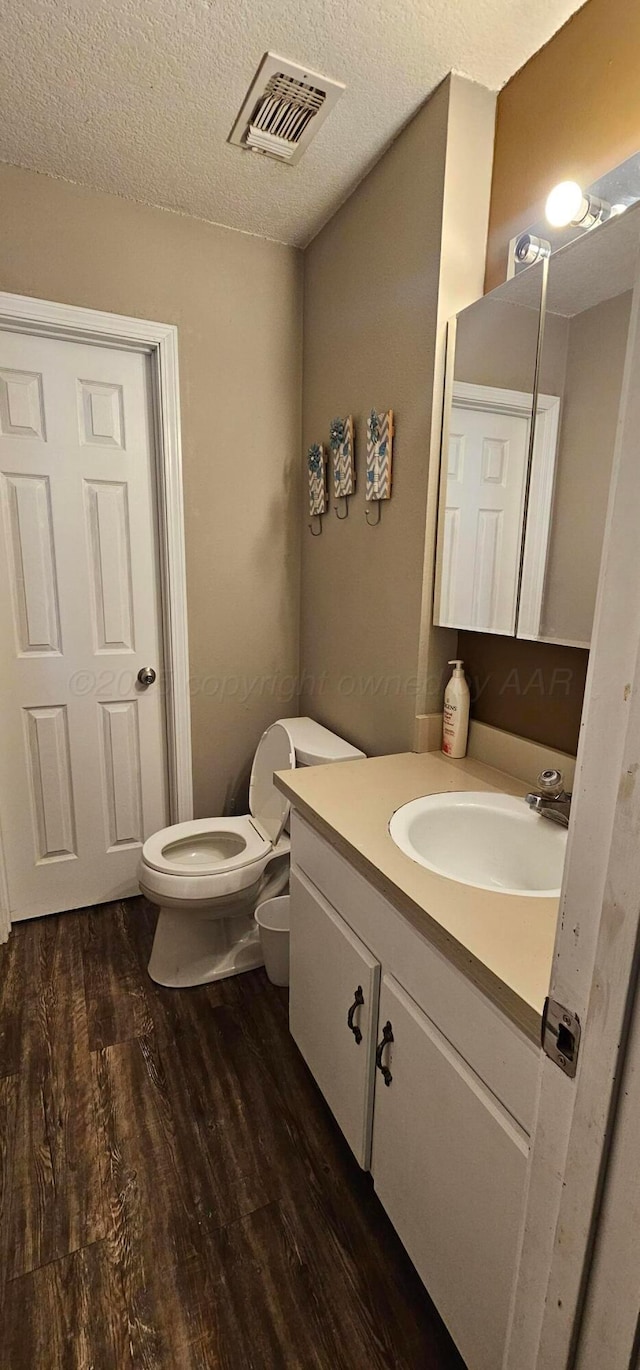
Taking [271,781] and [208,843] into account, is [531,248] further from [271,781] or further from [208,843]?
[208,843]

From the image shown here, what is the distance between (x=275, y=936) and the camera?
174 cm

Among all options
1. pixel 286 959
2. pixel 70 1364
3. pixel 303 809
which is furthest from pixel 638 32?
pixel 70 1364

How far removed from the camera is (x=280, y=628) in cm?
235

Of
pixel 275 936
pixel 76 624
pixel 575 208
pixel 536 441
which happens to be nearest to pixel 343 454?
pixel 536 441

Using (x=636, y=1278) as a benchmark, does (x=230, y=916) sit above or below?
below

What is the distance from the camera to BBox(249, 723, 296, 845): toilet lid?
75.1 inches

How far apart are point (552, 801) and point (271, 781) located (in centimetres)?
110

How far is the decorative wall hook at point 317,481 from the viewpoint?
201 cm

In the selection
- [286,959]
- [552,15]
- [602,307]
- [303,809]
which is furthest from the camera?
[286,959]

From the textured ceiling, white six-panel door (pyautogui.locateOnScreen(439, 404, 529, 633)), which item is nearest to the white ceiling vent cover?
the textured ceiling

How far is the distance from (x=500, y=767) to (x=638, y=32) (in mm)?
1446

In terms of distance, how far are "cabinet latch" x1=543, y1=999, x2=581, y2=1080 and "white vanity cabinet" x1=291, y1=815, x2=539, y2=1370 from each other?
0.24 m

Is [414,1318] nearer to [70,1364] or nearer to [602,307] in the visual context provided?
[70,1364]

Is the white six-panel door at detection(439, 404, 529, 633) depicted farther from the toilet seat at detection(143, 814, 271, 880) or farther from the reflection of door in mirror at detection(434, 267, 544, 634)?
the toilet seat at detection(143, 814, 271, 880)
